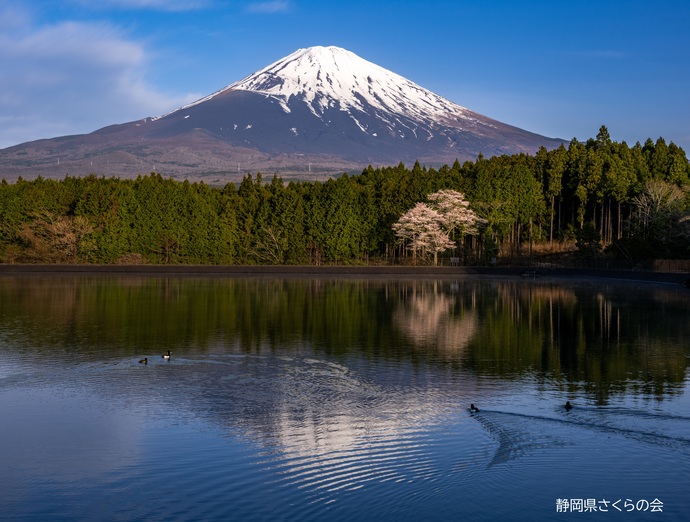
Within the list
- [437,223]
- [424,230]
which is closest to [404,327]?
[424,230]

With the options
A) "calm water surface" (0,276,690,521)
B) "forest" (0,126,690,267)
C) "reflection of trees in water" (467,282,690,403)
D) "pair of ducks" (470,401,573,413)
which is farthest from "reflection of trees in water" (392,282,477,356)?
"forest" (0,126,690,267)

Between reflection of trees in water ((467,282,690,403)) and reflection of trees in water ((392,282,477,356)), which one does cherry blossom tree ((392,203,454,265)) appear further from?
reflection of trees in water ((467,282,690,403))

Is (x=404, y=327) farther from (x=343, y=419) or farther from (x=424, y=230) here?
(x=424, y=230)

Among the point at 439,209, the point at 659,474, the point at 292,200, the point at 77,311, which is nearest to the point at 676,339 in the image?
the point at 659,474

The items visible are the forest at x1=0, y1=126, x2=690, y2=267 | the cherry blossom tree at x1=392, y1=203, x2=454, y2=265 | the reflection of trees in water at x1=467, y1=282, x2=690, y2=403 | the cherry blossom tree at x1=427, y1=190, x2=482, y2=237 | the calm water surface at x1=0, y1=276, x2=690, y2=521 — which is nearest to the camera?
the calm water surface at x1=0, y1=276, x2=690, y2=521

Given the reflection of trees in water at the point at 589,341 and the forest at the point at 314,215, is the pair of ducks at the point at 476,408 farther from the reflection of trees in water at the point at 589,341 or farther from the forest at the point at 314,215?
the forest at the point at 314,215

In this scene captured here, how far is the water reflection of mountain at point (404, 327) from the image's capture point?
23734 millimetres

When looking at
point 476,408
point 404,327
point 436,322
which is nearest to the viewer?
point 476,408

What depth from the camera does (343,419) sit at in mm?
16484

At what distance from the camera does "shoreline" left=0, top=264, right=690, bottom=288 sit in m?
78.8

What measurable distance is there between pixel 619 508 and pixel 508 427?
4357 millimetres

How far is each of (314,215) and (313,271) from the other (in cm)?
1138

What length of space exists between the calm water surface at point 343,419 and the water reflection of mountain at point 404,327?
0.18 meters

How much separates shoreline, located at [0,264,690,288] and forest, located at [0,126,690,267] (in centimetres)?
593
